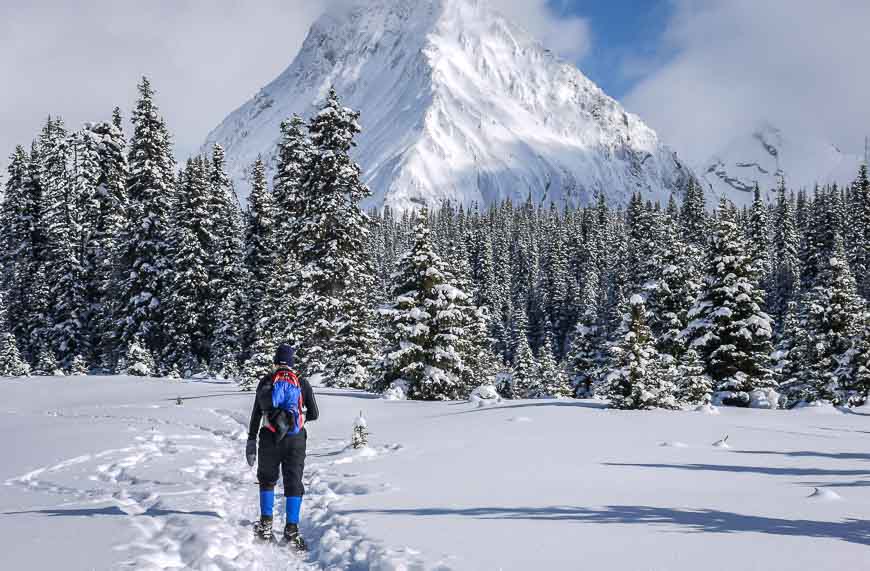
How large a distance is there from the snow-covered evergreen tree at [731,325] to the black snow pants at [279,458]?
2179 centimetres

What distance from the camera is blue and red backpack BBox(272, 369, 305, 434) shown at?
7441 mm

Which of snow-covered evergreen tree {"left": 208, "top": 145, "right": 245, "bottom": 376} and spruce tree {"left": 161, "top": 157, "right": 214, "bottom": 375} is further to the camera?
snow-covered evergreen tree {"left": 208, "top": 145, "right": 245, "bottom": 376}

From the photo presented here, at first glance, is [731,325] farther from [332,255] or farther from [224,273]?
[224,273]

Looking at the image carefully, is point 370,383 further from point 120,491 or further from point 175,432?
point 120,491

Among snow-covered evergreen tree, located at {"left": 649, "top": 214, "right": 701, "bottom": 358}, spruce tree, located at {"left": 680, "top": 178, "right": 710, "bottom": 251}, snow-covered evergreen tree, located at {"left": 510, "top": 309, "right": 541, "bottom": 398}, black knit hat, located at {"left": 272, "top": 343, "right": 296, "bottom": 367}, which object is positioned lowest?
snow-covered evergreen tree, located at {"left": 510, "top": 309, "right": 541, "bottom": 398}

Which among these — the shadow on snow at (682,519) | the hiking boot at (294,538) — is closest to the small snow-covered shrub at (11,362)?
the hiking boot at (294,538)

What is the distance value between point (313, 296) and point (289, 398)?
21.3m

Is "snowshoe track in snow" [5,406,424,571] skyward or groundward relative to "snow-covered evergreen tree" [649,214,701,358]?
groundward

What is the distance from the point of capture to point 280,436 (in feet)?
24.2

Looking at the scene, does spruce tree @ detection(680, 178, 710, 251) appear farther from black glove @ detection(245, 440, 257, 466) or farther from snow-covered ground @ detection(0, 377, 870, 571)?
black glove @ detection(245, 440, 257, 466)

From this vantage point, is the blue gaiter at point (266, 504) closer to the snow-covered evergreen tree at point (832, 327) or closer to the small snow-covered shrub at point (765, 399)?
the small snow-covered shrub at point (765, 399)

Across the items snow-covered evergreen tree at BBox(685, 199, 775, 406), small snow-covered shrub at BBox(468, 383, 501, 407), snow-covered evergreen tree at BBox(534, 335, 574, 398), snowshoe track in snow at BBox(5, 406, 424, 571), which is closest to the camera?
snowshoe track in snow at BBox(5, 406, 424, 571)

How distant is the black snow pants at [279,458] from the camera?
7363 millimetres

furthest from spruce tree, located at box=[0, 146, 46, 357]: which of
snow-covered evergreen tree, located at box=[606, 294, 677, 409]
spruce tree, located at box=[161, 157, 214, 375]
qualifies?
snow-covered evergreen tree, located at box=[606, 294, 677, 409]
